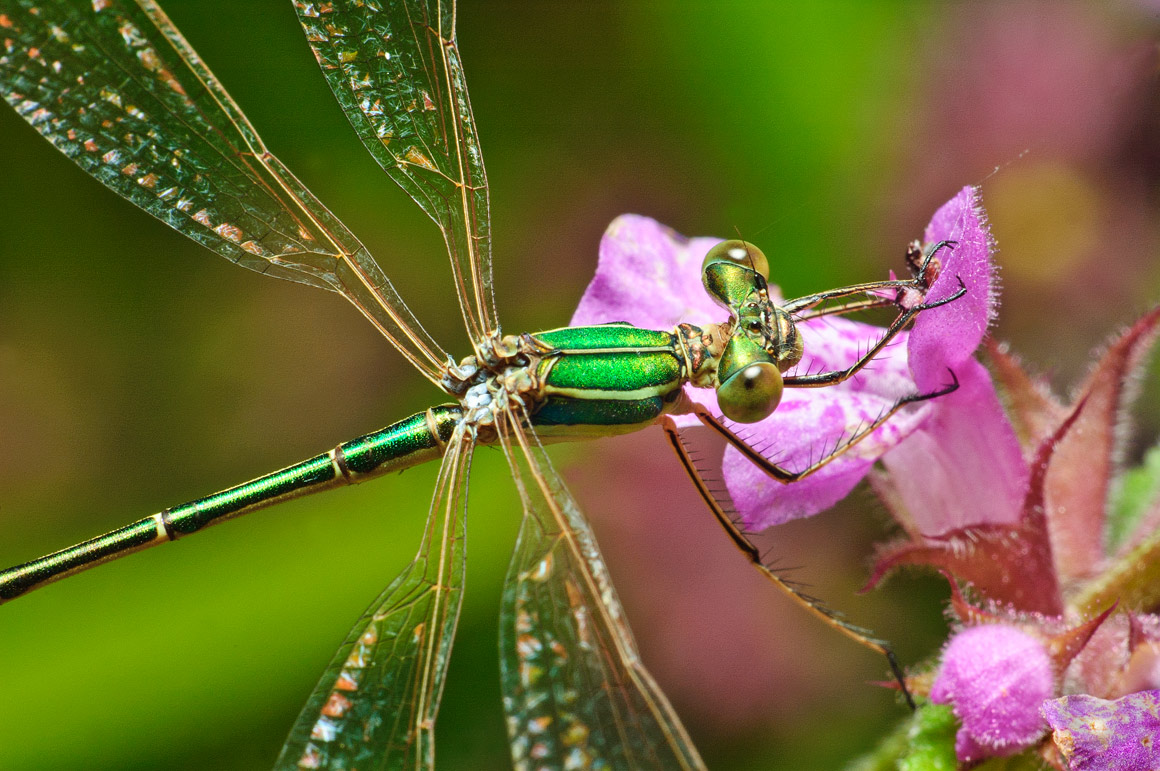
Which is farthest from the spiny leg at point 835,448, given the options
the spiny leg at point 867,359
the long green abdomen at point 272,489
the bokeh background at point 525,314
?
the bokeh background at point 525,314

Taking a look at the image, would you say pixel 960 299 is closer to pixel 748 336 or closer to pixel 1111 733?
pixel 748 336

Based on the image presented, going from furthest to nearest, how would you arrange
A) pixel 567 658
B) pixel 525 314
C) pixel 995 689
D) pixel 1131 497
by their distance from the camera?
pixel 525 314 → pixel 1131 497 → pixel 567 658 → pixel 995 689

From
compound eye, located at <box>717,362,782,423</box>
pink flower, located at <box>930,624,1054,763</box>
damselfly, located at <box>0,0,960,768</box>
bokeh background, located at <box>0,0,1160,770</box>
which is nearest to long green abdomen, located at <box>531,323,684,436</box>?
damselfly, located at <box>0,0,960,768</box>

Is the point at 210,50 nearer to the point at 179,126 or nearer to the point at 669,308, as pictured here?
the point at 179,126

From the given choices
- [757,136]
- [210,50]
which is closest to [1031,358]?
[757,136]

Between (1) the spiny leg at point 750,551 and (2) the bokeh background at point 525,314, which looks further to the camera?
(2) the bokeh background at point 525,314

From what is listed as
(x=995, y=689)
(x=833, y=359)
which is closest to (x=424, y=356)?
(x=833, y=359)

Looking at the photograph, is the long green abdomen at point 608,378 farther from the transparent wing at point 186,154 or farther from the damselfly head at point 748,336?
the transparent wing at point 186,154
